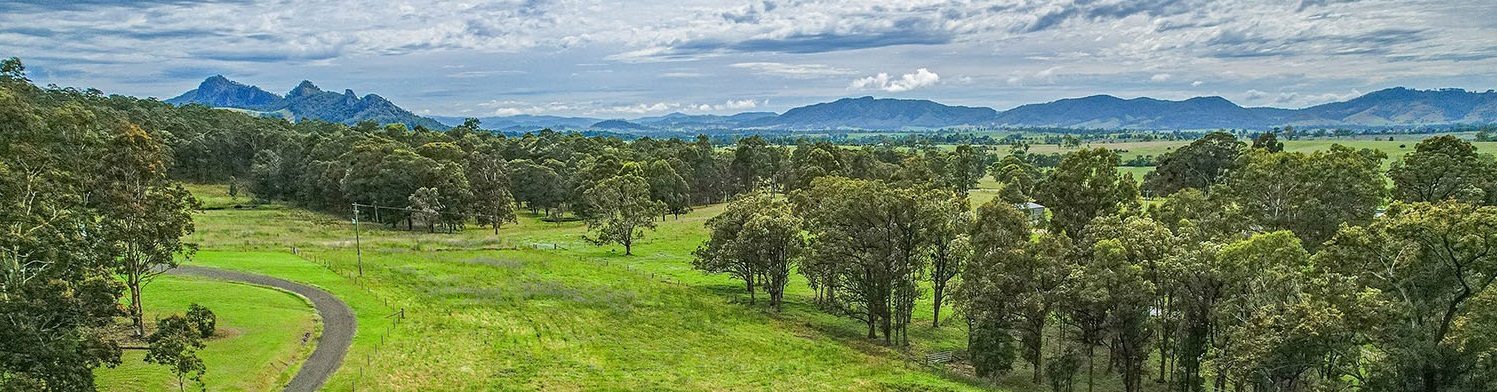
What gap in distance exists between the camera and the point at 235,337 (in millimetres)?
33594

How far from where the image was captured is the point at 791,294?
55.3m

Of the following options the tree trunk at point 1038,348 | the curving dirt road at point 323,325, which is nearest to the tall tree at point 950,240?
the tree trunk at point 1038,348

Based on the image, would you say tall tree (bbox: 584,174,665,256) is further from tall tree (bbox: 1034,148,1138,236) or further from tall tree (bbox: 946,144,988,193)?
tall tree (bbox: 946,144,988,193)

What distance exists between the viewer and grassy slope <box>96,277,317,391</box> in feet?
90.2

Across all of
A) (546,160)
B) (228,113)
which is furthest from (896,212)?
(228,113)

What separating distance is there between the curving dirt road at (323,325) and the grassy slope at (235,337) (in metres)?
0.54

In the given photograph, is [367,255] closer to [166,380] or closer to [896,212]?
[166,380]

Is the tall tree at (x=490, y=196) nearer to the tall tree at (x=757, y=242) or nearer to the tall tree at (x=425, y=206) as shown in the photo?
the tall tree at (x=425, y=206)

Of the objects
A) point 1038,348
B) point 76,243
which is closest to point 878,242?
point 1038,348

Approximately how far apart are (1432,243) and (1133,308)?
9844 millimetres

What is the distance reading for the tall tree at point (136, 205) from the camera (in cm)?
2770

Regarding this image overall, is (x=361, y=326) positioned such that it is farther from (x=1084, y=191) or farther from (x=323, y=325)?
(x=1084, y=191)

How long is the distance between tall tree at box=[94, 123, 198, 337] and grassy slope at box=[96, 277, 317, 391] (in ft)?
9.71

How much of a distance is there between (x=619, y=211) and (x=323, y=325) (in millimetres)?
34108
